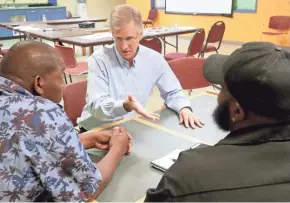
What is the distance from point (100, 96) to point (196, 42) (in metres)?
2.82

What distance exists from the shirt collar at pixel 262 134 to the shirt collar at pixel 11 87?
0.57m

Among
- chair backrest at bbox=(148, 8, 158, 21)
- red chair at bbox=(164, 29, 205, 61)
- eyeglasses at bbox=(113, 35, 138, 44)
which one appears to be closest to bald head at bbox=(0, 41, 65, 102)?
eyeglasses at bbox=(113, 35, 138, 44)

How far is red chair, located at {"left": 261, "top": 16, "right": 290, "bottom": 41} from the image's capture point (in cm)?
619

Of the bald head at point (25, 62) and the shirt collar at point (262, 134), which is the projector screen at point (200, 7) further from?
the shirt collar at point (262, 134)

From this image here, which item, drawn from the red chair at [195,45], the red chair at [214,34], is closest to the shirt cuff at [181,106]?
the red chair at [195,45]

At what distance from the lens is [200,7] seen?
7875mm

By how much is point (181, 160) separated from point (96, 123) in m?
1.25

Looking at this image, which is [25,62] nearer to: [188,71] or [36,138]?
[36,138]

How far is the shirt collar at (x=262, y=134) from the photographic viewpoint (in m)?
0.70

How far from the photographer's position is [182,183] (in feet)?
2.11

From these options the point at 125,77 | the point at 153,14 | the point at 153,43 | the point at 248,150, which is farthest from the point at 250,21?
the point at 248,150

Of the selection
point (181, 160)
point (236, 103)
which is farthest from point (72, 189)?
point (236, 103)

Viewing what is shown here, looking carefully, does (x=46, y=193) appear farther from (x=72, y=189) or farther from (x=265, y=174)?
(x=265, y=174)

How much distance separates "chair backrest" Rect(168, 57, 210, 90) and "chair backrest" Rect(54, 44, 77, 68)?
1.57 metres
